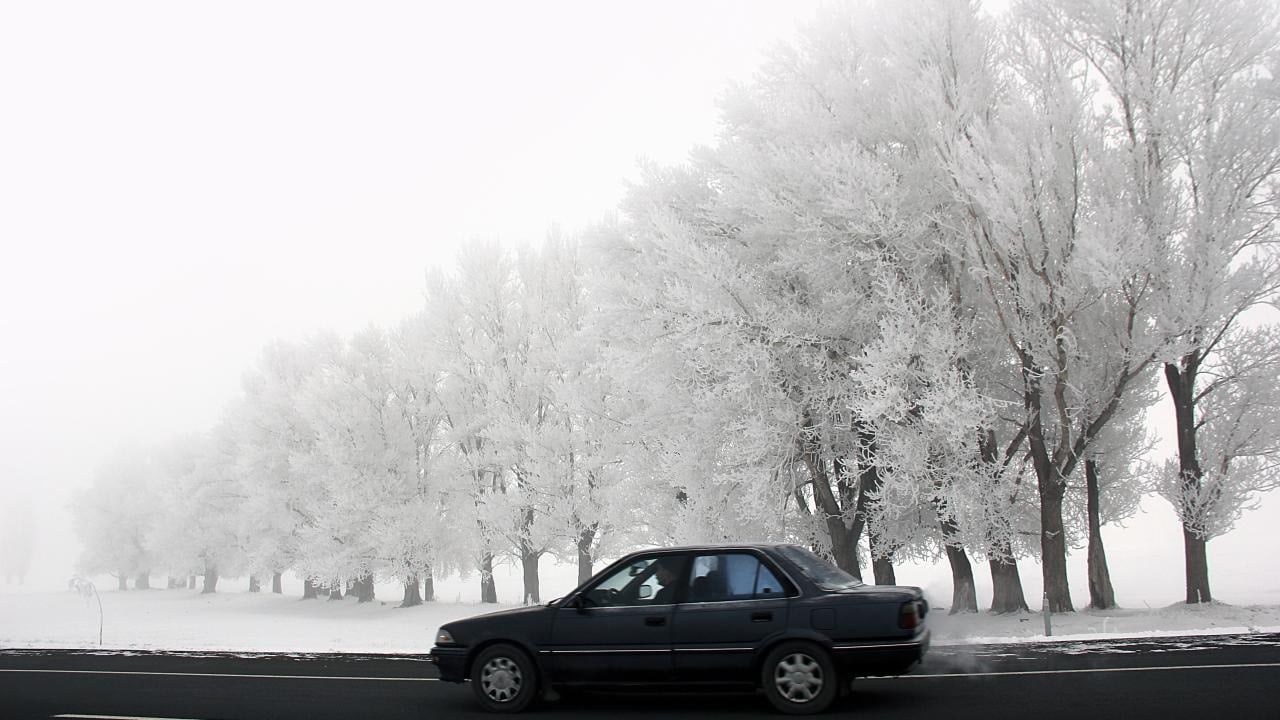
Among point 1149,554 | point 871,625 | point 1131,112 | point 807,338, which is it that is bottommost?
point 1149,554

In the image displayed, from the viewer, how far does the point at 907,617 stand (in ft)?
26.0

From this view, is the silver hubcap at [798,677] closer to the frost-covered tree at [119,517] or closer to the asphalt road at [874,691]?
the asphalt road at [874,691]

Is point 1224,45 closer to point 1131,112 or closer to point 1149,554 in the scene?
point 1131,112

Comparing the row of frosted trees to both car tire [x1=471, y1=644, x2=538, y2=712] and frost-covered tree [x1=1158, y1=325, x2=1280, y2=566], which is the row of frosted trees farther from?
car tire [x1=471, y1=644, x2=538, y2=712]

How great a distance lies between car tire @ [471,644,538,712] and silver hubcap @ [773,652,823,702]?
2.35 meters

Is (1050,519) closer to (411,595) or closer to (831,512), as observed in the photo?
(831,512)

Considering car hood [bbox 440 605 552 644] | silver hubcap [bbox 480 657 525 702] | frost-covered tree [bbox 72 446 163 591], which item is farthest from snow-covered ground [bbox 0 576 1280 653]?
frost-covered tree [bbox 72 446 163 591]

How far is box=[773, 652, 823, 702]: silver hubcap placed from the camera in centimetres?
803

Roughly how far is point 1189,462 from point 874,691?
39.4ft

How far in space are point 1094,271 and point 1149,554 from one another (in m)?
45.1

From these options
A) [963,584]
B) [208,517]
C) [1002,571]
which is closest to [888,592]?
[1002,571]

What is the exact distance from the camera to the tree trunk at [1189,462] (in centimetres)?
1761

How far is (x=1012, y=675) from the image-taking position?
1002 cm

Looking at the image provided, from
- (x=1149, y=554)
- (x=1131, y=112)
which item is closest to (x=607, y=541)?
(x=1131, y=112)
